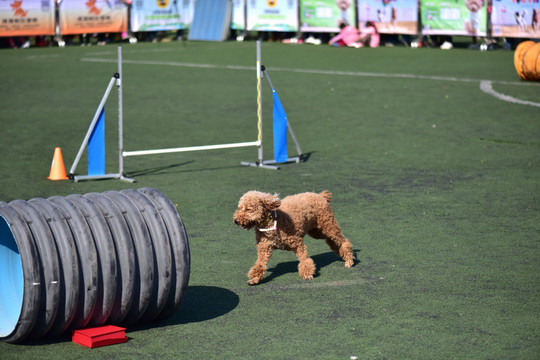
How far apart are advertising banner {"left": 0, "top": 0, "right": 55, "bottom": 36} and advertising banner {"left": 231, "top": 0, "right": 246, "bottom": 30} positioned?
25.7 feet

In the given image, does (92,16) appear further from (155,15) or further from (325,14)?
(325,14)

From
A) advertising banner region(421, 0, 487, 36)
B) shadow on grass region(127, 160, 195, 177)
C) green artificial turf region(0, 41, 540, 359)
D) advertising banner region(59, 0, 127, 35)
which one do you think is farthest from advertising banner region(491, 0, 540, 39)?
shadow on grass region(127, 160, 195, 177)

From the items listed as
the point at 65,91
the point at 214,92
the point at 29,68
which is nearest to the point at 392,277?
the point at 214,92

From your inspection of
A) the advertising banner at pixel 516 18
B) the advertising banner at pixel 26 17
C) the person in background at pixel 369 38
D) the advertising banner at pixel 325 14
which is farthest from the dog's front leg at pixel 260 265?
the advertising banner at pixel 325 14

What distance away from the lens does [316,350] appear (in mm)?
6219

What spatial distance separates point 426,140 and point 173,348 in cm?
977

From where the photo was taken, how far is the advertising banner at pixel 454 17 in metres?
30.8

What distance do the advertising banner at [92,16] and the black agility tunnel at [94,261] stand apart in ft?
93.5

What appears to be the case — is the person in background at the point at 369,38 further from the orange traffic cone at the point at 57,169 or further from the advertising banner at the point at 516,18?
the orange traffic cone at the point at 57,169

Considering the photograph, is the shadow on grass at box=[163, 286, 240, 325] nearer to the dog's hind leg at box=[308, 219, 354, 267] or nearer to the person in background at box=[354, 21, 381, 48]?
the dog's hind leg at box=[308, 219, 354, 267]

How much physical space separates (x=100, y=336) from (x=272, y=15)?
30468 mm

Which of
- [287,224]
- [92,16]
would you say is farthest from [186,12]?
[287,224]

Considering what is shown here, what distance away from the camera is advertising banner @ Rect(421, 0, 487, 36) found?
30828 mm

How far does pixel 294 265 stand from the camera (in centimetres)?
853
